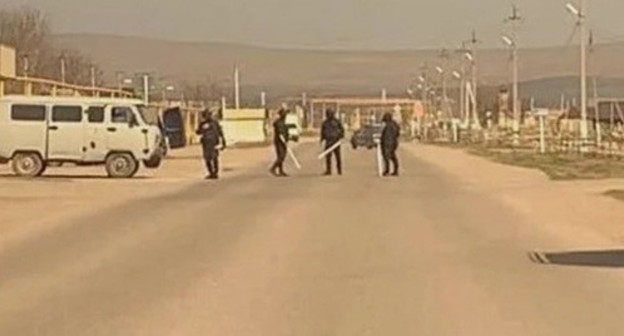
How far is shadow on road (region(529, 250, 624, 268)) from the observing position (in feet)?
61.9

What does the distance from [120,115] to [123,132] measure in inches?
20.6

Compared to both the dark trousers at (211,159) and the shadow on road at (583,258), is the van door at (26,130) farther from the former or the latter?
the shadow on road at (583,258)

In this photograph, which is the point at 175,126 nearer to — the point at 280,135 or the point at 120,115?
the point at 120,115

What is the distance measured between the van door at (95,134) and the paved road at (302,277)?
1458cm

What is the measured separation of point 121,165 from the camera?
45.2m

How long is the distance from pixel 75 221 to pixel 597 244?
9103mm

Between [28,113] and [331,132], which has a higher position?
[28,113]

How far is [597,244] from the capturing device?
21844mm

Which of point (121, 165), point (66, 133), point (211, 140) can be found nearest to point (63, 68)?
point (121, 165)

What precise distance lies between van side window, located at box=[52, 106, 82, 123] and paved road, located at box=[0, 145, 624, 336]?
14662 millimetres

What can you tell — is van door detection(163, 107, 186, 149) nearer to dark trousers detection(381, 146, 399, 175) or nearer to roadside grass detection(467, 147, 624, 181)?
roadside grass detection(467, 147, 624, 181)

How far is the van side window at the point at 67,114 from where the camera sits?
4434 centimetres

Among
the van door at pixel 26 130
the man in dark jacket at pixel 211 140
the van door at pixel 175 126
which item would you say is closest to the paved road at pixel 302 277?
the man in dark jacket at pixel 211 140

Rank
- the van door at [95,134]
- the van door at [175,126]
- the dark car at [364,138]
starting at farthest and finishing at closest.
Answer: the dark car at [364,138] < the van door at [175,126] < the van door at [95,134]
